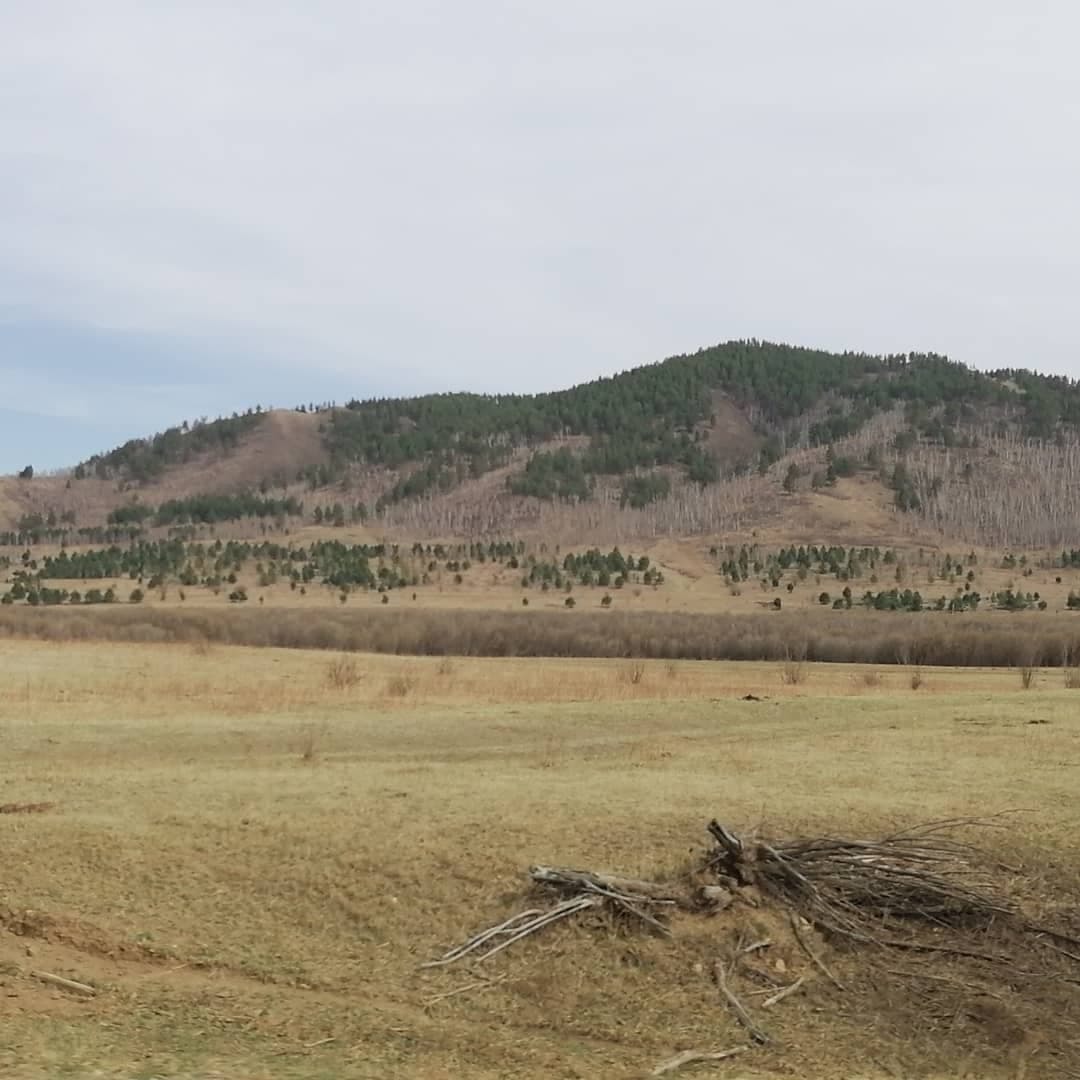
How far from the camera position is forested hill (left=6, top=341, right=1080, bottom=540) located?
143 meters

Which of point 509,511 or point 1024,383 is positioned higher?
point 1024,383

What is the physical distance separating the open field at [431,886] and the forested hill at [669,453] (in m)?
109

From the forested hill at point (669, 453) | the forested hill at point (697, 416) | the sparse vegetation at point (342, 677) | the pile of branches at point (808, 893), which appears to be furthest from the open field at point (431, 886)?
the forested hill at point (697, 416)

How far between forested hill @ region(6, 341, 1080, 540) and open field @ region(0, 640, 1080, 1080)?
109473mm

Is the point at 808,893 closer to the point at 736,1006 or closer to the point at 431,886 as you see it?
the point at 736,1006

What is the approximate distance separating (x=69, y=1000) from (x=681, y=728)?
15.3m

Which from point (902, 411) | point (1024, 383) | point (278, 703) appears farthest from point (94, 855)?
point (1024, 383)

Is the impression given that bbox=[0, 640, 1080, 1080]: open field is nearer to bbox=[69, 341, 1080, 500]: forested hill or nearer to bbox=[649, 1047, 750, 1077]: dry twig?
bbox=[649, 1047, 750, 1077]: dry twig


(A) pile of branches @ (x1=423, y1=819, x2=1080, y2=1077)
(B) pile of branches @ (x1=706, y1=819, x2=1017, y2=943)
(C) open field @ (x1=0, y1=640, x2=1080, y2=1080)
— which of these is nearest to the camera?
(C) open field @ (x1=0, y1=640, x2=1080, y2=1080)

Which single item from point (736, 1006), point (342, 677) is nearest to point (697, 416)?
point (342, 677)

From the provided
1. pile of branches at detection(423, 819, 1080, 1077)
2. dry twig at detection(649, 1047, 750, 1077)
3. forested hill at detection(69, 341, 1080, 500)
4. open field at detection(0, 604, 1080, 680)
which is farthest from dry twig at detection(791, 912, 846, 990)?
forested hill at detection(69, 341, 1080, 500)

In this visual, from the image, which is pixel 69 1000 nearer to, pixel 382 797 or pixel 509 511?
pixel 382 797

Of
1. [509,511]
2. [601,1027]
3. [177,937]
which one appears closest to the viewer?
[601,1027]

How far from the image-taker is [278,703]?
28.1m
